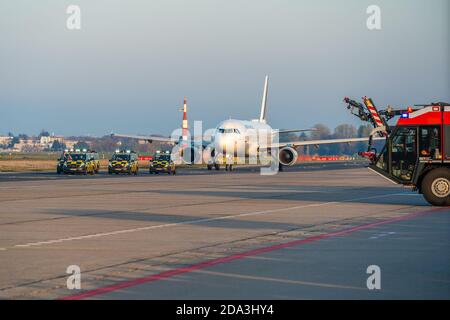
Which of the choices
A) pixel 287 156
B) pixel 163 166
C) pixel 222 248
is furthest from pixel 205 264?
pixel 287 156

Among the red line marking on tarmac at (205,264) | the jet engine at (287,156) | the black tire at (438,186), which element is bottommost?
the red line marking on tarmac at (205,264)

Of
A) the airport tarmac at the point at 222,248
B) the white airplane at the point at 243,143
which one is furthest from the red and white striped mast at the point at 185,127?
the airport tarmac at the point at 222,248

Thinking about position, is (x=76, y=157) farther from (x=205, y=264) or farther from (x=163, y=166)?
(x=205, y=264)

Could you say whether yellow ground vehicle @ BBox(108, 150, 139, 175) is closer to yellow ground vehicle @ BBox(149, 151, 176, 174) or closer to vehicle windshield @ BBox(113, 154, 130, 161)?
vehicle windshield @ BBox(113, 154, 130, 161)

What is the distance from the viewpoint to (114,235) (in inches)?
816

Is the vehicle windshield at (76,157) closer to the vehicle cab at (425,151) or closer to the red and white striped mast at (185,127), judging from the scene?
the red and white striped mast at (185,127)

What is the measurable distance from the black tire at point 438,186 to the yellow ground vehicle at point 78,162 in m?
43.1

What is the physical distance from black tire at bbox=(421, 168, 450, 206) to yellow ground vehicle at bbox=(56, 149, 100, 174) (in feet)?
141

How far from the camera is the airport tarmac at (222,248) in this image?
12.9 meters

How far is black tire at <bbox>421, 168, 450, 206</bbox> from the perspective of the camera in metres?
30.0

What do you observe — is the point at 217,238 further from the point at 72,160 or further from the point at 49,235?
the point at 72,160

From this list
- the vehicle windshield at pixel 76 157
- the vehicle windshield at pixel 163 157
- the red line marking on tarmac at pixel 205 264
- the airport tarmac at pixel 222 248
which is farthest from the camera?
the vehicle windshield at pixel 163 157

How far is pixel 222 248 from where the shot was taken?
1811 cm

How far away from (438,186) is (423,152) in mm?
1232
